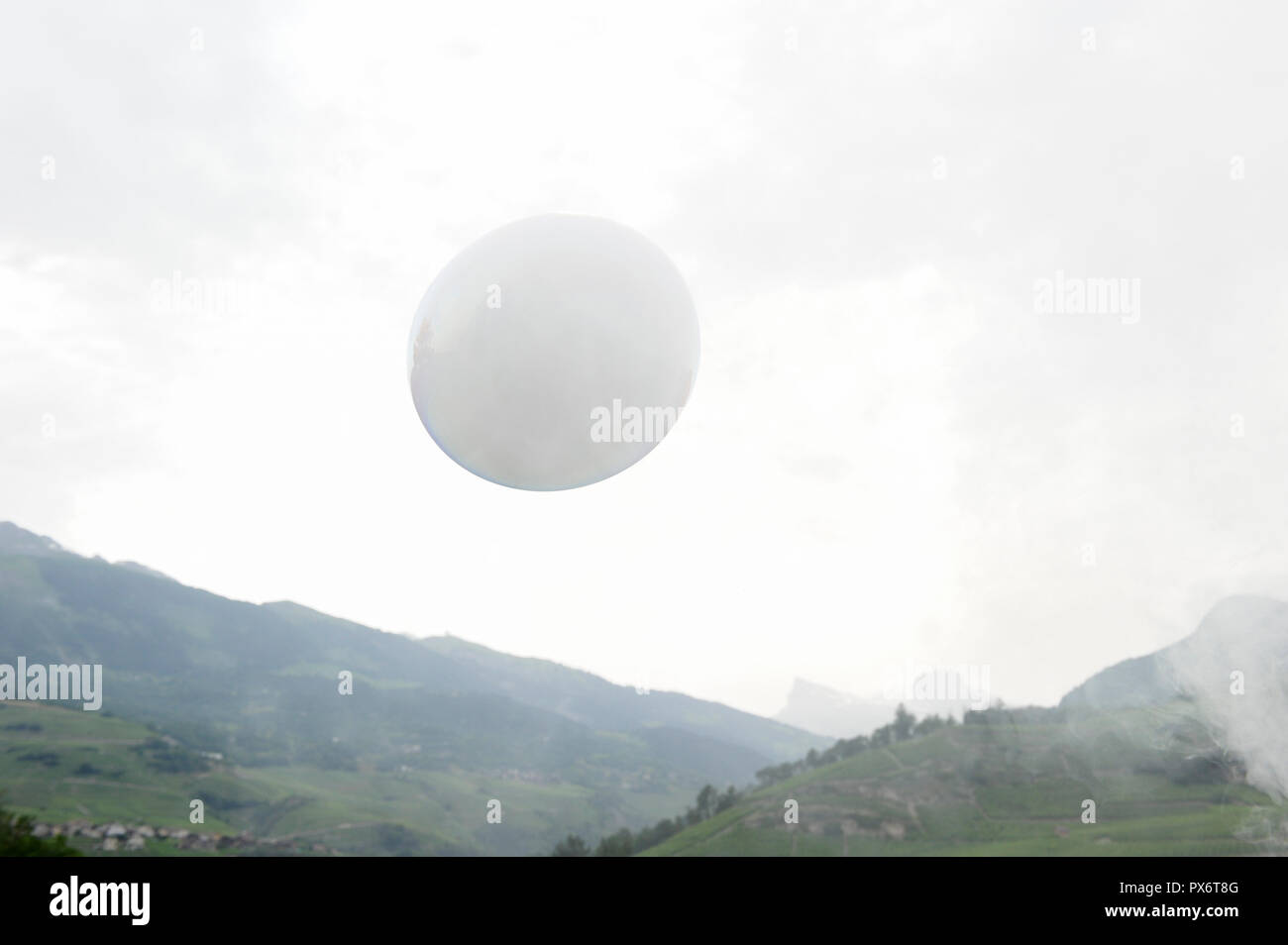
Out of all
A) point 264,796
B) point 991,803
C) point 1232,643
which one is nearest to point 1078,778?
point 991,803

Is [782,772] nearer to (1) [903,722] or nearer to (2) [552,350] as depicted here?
(1) [903,722]

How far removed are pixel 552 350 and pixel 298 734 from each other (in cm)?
14596

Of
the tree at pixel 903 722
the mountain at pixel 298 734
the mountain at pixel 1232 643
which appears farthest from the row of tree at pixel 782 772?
the mountain at pixel 1232 643

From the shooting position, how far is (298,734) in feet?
454

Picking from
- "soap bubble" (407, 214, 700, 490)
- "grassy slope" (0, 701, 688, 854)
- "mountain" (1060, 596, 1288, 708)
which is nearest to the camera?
"soap bubble" (407, 214, 700, 490)

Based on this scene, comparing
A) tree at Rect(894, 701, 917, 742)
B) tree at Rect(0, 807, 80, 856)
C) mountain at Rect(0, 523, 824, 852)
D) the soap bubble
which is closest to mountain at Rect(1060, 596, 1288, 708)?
the soap bubble

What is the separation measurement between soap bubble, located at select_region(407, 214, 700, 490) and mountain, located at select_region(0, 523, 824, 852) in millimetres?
89296

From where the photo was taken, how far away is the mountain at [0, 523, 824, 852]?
97562 mm

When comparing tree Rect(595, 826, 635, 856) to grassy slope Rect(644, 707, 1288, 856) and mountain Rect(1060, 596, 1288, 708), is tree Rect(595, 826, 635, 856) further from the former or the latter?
mountain Rect(1060, 596, 1288, 708)

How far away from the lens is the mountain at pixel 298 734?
9756cm

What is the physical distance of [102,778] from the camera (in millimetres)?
87750
